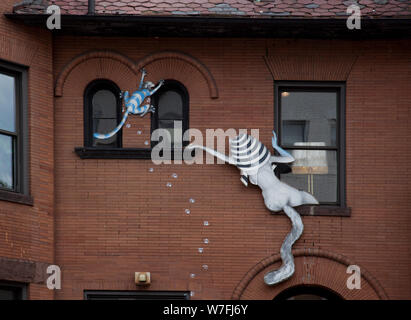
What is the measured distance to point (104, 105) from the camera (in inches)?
702

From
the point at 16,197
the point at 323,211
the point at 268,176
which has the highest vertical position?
the point at 268,176

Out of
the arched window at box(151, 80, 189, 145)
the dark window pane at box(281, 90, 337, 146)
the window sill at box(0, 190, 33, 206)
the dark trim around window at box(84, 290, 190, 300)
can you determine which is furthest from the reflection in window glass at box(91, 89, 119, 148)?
the dark window pane at box(281, 90, 337, 146)

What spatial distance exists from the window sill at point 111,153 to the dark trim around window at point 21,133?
0.98 meters

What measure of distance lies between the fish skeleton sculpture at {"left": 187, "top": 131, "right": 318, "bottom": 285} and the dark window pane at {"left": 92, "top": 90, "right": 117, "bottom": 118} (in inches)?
62.1

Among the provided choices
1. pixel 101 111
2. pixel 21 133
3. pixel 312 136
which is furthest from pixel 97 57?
pixel 312 136

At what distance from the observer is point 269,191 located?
56.8ft

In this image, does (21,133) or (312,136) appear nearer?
(21,133)

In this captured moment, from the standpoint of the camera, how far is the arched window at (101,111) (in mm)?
17672

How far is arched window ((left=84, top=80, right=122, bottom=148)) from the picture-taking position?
58.0 feet

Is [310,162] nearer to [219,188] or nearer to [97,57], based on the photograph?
[219,188]

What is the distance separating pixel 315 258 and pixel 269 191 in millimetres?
1390

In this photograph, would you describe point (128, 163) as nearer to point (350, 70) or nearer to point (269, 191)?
point (269, 191)

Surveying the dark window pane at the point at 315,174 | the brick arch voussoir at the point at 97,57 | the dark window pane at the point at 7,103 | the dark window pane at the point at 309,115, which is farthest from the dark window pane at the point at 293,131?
the dark window pane at the point at 7,103

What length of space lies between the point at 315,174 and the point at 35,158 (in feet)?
16.0
